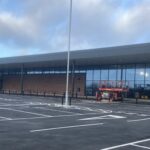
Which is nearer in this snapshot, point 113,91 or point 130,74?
point 113,91

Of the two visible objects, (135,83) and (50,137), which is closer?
(50,137)

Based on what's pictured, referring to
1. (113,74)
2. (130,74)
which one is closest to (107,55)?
(130,74)

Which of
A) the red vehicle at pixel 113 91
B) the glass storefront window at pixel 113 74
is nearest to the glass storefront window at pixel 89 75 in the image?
the glass storefront window at pixel 113 74

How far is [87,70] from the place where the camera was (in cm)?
5431

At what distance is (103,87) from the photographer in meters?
45.7

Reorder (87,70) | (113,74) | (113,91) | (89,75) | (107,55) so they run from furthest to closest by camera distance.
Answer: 1. (87,70)
2. (89,75)
3. (113,74)
4. (113,91)
5. (107,55)

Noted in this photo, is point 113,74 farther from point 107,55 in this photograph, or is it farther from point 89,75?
point 107,55

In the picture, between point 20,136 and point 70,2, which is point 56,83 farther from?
point 20,136

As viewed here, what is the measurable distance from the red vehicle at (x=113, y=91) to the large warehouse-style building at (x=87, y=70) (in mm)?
1688

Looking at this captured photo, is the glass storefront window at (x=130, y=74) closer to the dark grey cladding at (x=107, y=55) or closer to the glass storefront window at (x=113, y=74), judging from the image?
the dark grey cladding at (x=107, y=55)

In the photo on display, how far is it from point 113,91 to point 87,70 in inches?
453

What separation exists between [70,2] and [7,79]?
4502cm

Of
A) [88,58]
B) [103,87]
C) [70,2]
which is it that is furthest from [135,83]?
[70,2]

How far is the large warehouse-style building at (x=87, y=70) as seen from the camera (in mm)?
40312
